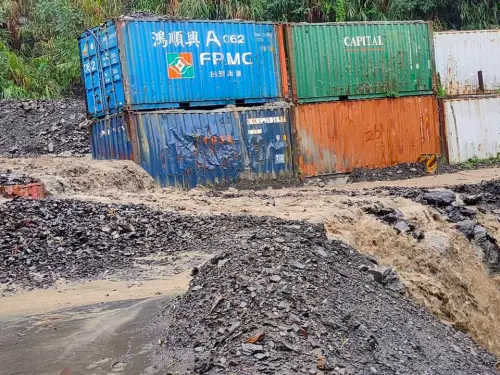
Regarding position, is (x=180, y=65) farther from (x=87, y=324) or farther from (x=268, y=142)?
(x=87, y=324)

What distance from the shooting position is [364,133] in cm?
1945

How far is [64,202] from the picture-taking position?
1172 cm

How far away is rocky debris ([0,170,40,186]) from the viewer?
13095mm

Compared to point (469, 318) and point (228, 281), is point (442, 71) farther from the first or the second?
point (228, 281)

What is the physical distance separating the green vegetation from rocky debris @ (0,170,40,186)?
44.3ft

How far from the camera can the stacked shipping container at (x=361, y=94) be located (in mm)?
18750

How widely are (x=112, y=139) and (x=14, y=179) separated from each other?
400cm

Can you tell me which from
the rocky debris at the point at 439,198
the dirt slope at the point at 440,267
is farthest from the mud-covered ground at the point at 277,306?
the rocky debris at the point at 439,198

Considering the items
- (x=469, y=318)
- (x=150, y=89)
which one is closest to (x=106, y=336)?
(x=469, y=318)

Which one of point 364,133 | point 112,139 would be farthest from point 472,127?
point 112,139

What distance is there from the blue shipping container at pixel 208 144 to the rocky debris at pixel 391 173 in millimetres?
1885

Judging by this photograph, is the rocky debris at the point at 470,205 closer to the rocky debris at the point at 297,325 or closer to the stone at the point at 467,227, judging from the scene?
the stone at the point at 467,227

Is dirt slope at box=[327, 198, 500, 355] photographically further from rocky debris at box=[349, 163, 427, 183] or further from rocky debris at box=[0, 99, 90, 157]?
rocky debris at box=[0, 99, 90, 157]

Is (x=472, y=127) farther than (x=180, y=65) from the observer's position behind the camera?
Yes
